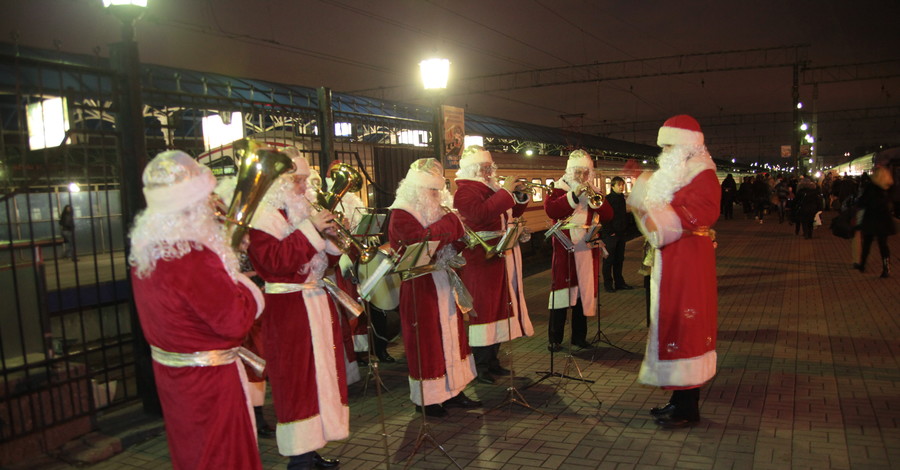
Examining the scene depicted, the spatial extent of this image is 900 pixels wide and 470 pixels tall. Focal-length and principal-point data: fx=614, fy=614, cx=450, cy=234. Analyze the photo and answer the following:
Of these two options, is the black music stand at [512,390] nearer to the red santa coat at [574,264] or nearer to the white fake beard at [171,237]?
the red santa coat at [574,264]

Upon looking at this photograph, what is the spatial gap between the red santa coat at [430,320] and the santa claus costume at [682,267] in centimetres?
149

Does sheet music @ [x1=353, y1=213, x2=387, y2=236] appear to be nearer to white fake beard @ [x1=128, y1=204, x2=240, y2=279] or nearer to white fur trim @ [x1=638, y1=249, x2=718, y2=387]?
white fake beard @ [x1=128, y1=204, x2=240, y2=279]

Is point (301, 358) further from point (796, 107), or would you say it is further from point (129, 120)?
point (796, 107)

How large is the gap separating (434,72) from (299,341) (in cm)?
576

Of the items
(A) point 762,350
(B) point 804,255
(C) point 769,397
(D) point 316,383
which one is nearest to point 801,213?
(B) point 804,255

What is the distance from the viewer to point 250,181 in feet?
10.5

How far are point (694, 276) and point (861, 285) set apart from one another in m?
7.45

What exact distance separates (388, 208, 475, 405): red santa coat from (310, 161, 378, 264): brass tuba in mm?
456

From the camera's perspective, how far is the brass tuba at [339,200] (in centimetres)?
395

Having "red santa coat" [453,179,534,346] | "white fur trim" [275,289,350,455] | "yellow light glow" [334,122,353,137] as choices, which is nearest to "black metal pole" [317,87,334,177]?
"yellow light glow" [334,122,353,137]

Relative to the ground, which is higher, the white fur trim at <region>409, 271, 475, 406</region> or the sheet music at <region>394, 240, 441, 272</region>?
the sheet music at <region>394, 240, 441, 272</region>

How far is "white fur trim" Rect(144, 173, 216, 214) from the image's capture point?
106 inches

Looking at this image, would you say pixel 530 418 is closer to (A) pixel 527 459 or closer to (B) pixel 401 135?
(A) pixel 527 459

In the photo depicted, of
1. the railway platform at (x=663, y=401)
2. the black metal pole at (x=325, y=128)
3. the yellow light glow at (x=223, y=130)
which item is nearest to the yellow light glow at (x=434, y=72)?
the black metal pole at (x=325, y=128)
